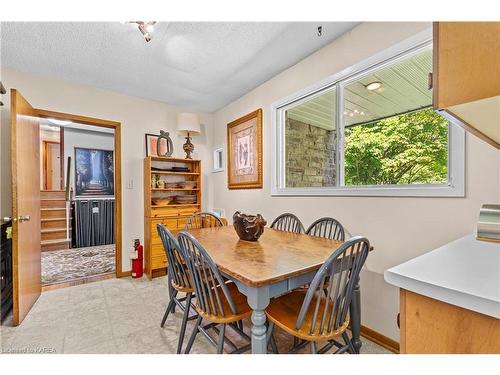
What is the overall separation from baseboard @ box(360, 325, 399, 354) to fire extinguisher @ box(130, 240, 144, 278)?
9.04ft

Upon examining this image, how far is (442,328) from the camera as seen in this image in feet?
2.00

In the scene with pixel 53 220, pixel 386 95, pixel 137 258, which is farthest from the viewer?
pixel 53 220

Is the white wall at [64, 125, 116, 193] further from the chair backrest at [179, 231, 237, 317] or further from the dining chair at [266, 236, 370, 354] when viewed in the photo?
the dining chair at [266, 236, 370, 354]

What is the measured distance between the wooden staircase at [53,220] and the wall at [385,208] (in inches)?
188

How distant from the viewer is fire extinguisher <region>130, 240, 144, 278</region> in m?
3.21

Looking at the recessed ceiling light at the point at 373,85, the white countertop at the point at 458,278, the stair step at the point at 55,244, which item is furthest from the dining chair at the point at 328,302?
the stair step at the point at 55,244

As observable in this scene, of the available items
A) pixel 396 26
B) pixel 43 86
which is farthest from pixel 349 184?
pixel 43 86

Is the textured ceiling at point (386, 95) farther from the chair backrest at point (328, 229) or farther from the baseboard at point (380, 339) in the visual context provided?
the baseboard at point (380, 339)

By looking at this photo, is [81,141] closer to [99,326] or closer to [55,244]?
[55,244]

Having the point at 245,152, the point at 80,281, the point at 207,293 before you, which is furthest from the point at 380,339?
the point at 80,281

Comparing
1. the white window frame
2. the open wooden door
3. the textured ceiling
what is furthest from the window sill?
the open wooden door

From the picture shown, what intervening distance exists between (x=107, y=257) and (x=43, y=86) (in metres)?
2.82

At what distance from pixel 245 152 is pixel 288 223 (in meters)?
1.29

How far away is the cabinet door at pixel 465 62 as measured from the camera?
54 centimetres
